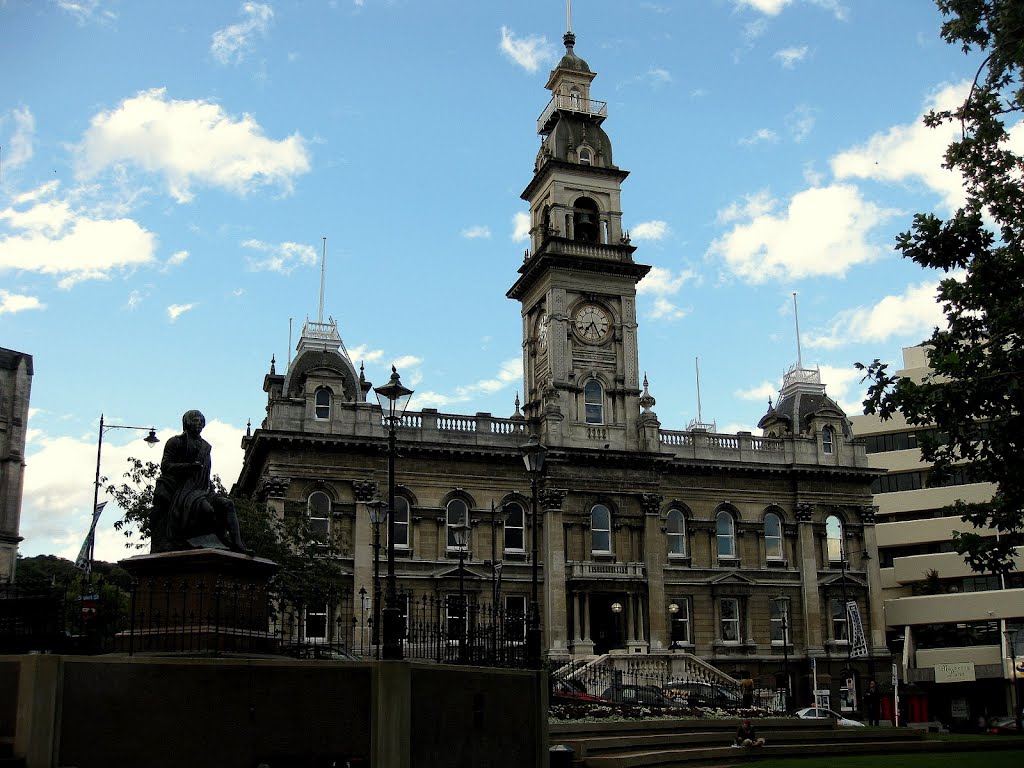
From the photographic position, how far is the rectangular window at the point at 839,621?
178ft

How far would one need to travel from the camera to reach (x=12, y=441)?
6925cm

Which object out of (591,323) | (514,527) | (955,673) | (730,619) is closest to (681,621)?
(730,619)

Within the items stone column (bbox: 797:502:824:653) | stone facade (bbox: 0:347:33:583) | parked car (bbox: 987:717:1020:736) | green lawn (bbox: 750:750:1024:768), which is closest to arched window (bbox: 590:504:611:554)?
stone column (bbox: 797:502:824:653)

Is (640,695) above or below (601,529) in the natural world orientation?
below

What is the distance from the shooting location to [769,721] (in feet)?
102

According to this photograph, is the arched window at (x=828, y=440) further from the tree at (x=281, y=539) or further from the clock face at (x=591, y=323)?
the tree at (x=281, y=539)

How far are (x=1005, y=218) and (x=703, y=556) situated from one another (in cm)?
3341

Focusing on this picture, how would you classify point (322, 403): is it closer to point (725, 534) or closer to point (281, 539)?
point (281, 539)

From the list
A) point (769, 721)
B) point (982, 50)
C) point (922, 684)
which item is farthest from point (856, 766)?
point (922, 684)

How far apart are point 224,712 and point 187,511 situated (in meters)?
3.73

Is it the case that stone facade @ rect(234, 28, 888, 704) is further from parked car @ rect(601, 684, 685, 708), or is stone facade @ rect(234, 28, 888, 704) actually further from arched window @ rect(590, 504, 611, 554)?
parked car @ rect(601, 684, 685, 708)

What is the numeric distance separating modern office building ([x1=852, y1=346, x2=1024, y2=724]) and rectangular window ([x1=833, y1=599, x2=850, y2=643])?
4.31 metres

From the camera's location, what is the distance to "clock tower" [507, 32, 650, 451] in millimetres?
52188

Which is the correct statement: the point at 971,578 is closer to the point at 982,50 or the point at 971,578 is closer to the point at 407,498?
the point at 407,498
